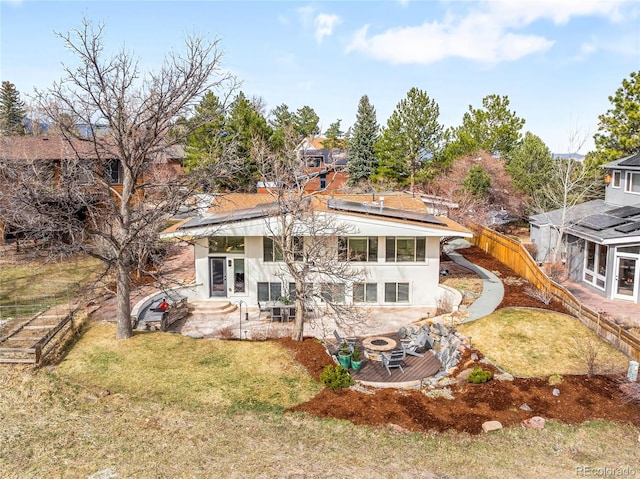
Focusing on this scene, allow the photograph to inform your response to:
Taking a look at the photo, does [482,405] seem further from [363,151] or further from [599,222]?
[363,151]

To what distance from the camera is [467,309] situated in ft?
65.1

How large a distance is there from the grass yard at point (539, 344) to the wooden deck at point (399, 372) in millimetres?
1930

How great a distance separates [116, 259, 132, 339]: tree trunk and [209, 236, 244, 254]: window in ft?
20.1

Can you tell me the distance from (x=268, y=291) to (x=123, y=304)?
7.35 meters

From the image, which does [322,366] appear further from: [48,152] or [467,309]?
[48,152]

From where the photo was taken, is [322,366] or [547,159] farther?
[547,159]

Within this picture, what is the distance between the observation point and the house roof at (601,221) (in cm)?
2025

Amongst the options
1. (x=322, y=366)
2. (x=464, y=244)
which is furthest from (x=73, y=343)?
(x=464, y=244)

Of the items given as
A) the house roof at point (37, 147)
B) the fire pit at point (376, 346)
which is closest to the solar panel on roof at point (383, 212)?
the fire pit at point (376, 346)

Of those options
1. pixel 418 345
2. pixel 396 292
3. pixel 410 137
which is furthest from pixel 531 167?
pixel 418 345

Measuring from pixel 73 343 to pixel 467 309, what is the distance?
49.8ft

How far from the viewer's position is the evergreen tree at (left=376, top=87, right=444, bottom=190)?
1704 inches

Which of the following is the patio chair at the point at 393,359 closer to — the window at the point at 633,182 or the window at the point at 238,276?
the window at the point at 238,276

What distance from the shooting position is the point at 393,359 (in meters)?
15.0
